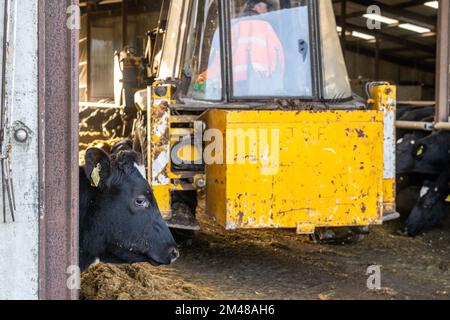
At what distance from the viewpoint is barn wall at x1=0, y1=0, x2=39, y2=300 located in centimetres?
279

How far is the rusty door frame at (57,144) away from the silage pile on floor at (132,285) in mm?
1486

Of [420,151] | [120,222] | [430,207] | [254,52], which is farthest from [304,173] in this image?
[420,151]

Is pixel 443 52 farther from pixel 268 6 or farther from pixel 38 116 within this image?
pixel 38 116

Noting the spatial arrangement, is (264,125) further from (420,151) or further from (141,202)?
(420,151)

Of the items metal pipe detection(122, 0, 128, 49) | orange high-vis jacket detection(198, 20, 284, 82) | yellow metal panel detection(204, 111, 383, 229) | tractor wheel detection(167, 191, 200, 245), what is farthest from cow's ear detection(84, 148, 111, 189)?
metal pipe detection(122, 0, 128, 49)

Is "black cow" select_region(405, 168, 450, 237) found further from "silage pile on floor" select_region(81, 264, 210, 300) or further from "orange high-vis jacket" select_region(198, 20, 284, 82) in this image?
"silage pile on floor" select_region(81, 264, 210, 300)

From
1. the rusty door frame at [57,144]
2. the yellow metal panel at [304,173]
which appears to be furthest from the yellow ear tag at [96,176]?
the yellow metal panel at [304,173]

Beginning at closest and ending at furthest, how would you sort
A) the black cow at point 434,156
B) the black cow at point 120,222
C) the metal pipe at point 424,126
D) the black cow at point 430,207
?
the black cow at point 120,222, the black cow at point 430,207, the metal pipe at point 424,126, the black cow at point 434,156

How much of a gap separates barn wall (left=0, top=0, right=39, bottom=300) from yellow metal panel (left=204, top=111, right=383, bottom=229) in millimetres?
2122

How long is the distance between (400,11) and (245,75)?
1151 cm

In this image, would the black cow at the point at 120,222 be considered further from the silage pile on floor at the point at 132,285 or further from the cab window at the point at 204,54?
the cab window at the point at 204,54

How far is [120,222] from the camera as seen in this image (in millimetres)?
3641

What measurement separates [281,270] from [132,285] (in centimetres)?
143

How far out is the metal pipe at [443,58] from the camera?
24.5 ft
